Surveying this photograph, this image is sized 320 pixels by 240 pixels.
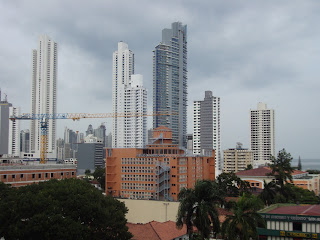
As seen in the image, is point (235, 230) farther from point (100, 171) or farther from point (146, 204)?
point (100, 171)

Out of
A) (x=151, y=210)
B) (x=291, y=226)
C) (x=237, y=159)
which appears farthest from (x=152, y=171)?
(x=237, y=159)

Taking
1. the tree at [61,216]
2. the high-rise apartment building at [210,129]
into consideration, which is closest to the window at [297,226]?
the tree at [61,216]

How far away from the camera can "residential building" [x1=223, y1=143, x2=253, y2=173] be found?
17475 cm

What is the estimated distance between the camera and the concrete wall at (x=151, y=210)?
66750 millimetres

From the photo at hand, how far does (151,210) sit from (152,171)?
28.3 meters

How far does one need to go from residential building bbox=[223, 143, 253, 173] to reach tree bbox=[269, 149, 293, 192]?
103 m

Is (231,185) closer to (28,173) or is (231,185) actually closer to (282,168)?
(282,168)

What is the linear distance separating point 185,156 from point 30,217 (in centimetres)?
6856

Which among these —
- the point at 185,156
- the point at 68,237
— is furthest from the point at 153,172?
the point at 68,237

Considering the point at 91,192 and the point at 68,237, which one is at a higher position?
the point at 91,192

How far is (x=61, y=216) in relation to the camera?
37.8 m

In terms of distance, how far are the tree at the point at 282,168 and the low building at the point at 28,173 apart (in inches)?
1772

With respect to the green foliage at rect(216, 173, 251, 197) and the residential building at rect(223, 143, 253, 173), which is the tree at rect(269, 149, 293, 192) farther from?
the residential building at rect(223, 143, 253, 173)

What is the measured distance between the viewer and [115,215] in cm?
4316
